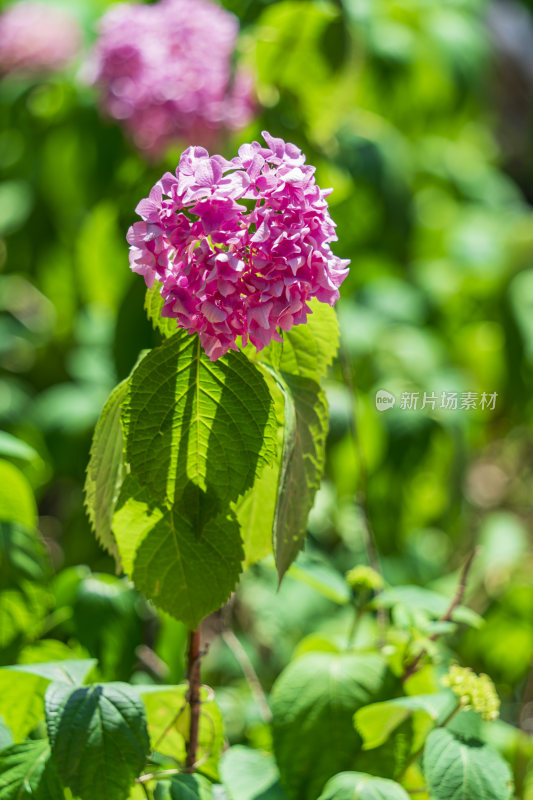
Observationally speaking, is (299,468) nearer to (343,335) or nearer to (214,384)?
(214,384)

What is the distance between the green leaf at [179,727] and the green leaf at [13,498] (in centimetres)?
24

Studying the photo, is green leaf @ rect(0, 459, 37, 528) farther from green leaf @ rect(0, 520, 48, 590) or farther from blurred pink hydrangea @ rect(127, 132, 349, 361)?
blurred pink hydrangea @ rect(127, 132, 349, 361)

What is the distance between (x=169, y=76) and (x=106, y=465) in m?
0.81

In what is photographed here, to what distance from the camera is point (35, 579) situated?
2.68 ft

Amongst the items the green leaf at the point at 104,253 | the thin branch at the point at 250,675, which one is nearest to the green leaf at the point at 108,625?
the thin branch at the point at 250,675

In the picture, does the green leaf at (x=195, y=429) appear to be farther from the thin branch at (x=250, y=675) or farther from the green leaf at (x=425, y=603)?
the thin branch at (x=250, y=675)

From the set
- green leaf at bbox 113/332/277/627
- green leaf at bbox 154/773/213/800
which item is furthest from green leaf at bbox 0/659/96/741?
green leaf at bbox 113/332/277/627

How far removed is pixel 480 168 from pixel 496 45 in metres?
1.12

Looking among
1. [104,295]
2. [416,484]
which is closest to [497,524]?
[416,484]

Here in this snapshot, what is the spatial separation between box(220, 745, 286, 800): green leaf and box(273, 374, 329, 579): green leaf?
0.24m

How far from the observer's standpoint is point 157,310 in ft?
1.80

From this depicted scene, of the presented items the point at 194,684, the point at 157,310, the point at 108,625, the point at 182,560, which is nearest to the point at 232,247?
the point at 157,310

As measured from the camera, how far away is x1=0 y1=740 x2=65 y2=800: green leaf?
0.56 metres

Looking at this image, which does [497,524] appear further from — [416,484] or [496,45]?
[496,45]
